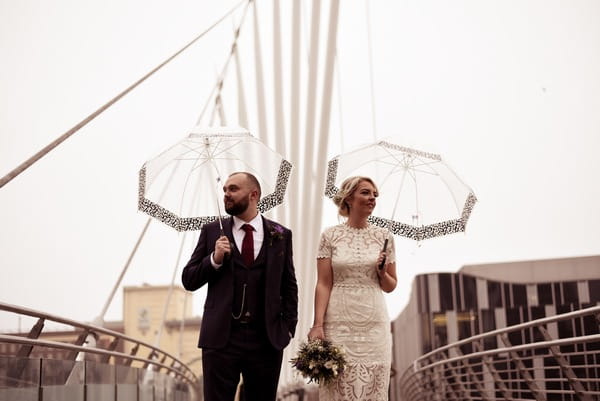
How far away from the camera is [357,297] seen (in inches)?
219

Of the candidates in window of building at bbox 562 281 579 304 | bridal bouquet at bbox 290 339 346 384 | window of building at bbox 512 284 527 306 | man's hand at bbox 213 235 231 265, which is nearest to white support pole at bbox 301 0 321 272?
bridal bouquet at bbox 290 339 346 384

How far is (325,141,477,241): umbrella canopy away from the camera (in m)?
6.62

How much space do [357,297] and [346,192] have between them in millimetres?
671

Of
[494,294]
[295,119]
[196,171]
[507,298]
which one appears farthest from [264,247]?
[494,294]

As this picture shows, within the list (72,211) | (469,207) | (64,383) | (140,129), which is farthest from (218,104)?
(64,383)

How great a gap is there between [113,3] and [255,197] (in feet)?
51.9

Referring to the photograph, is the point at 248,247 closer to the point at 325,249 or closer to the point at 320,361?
the point at 320,361

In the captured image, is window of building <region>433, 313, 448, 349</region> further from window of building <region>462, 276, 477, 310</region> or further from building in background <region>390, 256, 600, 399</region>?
window of building <region>462, 276, 477, 310</region>

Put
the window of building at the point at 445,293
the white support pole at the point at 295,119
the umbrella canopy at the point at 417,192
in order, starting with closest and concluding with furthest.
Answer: the umbrella canopy at the point at 417,192
the white support pole at the point at 295,119
the window of building at the point at 445,293

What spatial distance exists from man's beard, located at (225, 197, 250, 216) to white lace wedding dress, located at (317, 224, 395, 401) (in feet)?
3.98

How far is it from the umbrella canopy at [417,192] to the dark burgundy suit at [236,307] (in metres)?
2.03

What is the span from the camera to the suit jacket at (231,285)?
4.46 m

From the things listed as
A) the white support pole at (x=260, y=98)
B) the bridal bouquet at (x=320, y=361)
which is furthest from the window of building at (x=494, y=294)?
the bridal bouquet at (x=320, y=361)

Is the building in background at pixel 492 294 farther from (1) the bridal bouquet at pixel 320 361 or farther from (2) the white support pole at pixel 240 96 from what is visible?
(1) the bridal bouquet at pixel 320 361
